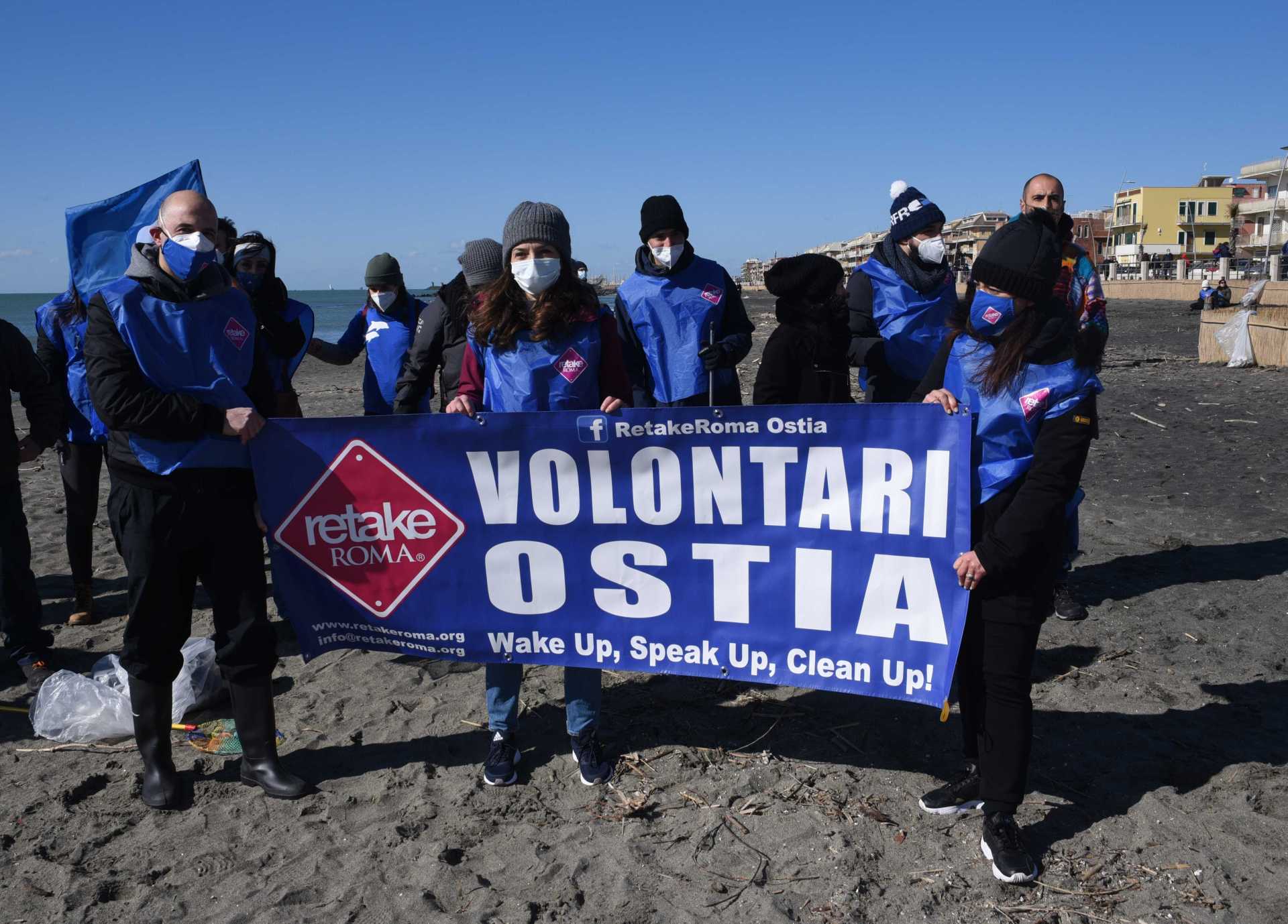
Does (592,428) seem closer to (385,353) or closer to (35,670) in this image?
(385,353)

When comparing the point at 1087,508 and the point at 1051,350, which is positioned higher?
the point at 1051,350

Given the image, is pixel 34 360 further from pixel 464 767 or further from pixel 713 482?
pixel 713 482

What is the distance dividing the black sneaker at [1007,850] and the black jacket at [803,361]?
7.17 ft

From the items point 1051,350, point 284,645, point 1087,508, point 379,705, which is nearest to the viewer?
point 1051,350

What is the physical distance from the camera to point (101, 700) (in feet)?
14.1

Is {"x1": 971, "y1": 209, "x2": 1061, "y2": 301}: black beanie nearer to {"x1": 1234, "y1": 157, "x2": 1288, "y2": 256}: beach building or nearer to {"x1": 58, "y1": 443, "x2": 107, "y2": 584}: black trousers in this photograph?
{"x1": 58, "y1": 443, "x2": 107, "y2": 584}: black trousers

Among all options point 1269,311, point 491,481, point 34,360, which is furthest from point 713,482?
point 1269,311

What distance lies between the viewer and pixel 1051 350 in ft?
9.54

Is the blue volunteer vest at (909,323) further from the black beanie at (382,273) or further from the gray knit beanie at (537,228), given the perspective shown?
the black beanie at (382,273)

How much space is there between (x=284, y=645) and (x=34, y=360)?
1.98 m

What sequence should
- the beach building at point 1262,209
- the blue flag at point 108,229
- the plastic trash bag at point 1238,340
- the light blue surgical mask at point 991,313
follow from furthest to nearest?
the beach building at point 1262,209
the plastic trash bag at point 1238,340
the blue flag at point 108,229
the light blue surgical mask at point 991,313

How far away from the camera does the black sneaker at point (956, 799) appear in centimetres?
349

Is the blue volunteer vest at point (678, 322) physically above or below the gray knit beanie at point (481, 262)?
below

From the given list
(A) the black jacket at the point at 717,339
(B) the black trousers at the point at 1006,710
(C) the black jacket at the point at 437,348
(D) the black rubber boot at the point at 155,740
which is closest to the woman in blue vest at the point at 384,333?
(C) the black jacket at the point at 437,348
